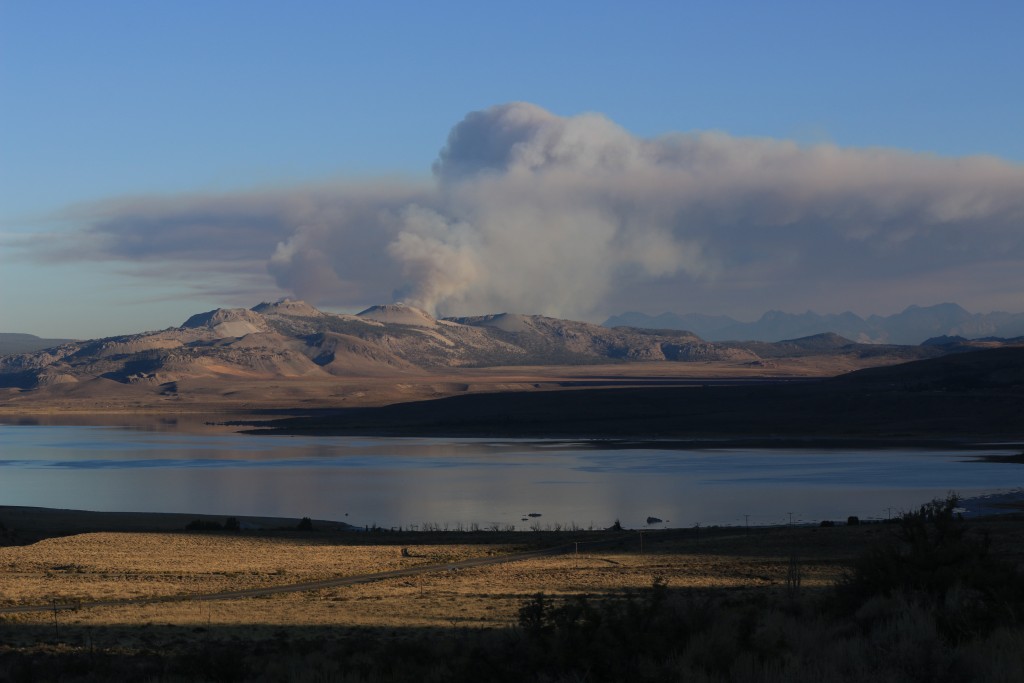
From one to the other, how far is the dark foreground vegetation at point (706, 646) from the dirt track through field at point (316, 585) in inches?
218

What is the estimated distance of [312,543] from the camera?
34125 mm

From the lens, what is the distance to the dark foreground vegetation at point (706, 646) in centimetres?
1041

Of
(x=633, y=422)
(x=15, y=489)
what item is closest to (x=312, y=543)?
(x=15, y=489)

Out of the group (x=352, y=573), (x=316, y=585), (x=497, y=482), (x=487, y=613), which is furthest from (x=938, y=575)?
(x=497, y=482)

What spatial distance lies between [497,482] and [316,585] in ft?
110

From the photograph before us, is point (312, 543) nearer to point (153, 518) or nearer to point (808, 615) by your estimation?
point (153, 518)

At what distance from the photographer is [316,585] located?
984 inches

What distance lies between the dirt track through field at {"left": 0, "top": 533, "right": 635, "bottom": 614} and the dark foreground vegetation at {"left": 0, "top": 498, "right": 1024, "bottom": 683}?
5.53m

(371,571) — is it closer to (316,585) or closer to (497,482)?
(316,585)

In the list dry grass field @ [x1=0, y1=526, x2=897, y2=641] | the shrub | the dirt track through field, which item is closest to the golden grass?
dry grass field @ [x1=0, y1=526, x2=897, y2=641]

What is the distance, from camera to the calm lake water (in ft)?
150

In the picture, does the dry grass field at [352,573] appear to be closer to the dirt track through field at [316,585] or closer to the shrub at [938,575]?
the dirt track through field at [316,585]

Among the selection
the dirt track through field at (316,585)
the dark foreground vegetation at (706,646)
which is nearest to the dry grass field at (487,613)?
the dark foreground vegetation at (706,646)

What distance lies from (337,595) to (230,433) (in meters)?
94.1
